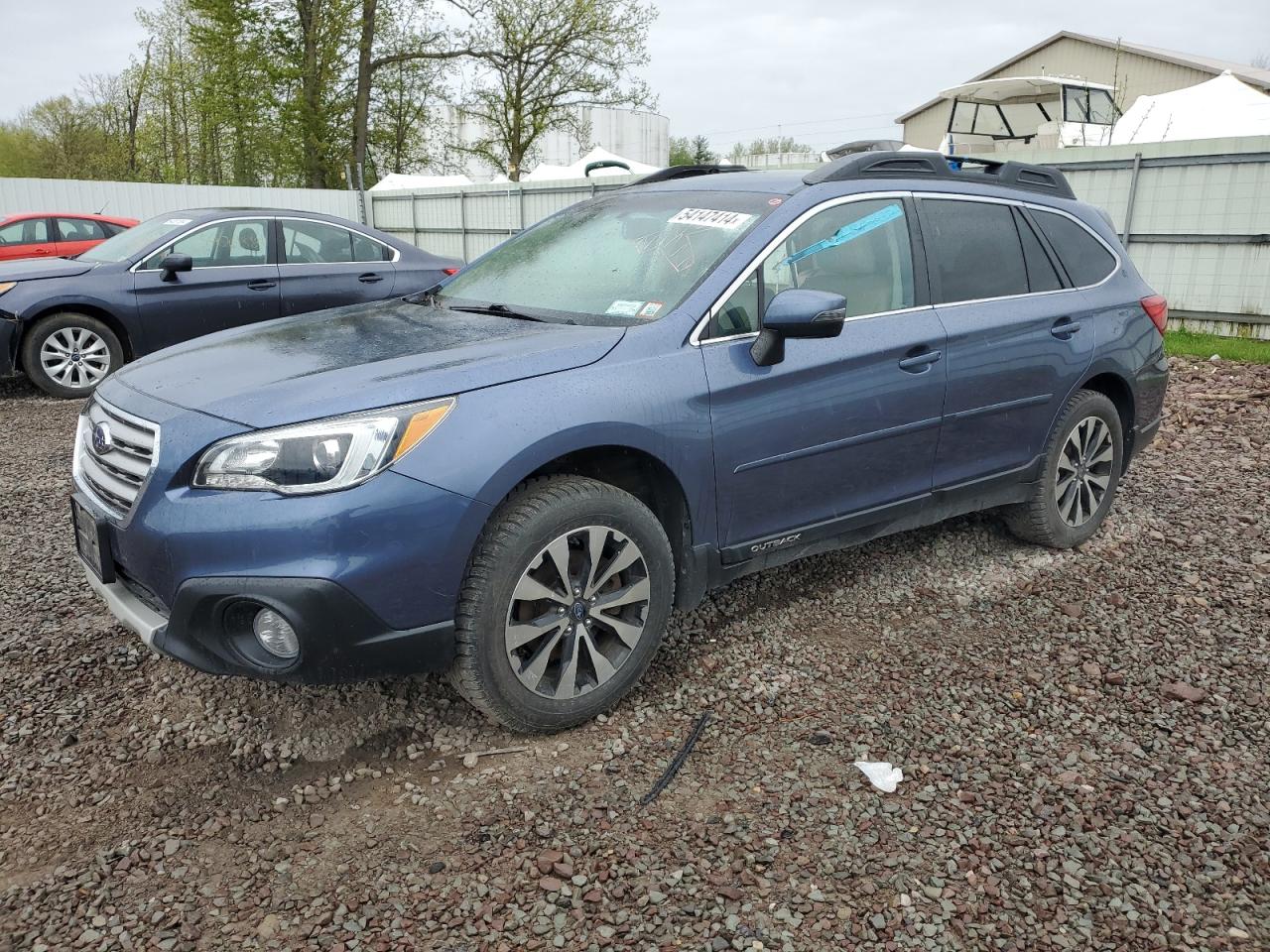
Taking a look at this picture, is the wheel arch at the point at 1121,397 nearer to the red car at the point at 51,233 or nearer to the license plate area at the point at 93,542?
the license plate area at the point at 93,542

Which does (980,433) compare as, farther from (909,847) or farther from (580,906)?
(580,906)

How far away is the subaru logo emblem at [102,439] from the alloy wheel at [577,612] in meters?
1.30

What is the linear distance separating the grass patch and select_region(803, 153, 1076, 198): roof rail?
5.84 meters

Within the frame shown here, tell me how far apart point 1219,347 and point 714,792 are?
29.9ft

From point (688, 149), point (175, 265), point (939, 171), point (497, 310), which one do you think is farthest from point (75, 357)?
point (688, 149)

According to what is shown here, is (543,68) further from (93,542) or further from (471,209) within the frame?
(93,542)

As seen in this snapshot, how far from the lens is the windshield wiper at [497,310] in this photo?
3439 millimetres

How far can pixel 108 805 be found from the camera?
269 cm

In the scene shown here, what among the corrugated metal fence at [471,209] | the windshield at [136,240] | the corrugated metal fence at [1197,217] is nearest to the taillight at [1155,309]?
the corrugated metal fence at [1197,217]

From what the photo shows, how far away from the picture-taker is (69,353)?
8.39m

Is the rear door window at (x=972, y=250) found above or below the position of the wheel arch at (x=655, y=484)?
above

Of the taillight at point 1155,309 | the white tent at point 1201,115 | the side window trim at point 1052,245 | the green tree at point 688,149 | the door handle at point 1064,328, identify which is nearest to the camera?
the door handle at point 1064,328

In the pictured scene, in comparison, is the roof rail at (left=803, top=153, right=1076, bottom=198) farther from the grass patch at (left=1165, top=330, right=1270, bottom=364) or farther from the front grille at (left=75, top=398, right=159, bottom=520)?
the grass patch at (left=1165, top=330, right=1270, bottom=364)

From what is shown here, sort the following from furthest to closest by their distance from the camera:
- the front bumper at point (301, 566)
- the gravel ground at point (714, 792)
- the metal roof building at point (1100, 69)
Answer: the metal roof building at point (1100, 69)
the front bumper at point (301, 566)
the gravel ground at point (714, 792)
